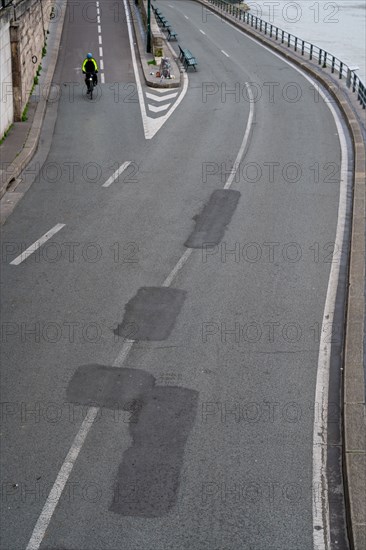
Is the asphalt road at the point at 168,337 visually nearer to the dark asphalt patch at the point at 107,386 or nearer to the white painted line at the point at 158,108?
the dark asphalt patch at the point at 107,386

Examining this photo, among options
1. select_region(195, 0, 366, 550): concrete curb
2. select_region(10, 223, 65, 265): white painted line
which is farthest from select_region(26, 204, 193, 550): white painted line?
select_region(10, 223, 65, 265): white painted line

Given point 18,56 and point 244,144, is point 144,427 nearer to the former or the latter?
point 244,144

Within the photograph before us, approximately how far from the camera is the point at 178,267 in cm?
1570

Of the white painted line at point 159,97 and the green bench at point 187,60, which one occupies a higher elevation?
the white painted line at point 159,97

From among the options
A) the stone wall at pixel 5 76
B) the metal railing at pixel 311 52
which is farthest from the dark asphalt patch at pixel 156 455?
the metal railing at pixel 311 52

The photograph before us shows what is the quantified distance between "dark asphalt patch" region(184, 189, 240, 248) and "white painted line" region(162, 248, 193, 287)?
39 centimetres

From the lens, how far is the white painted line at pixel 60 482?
8.36 metres

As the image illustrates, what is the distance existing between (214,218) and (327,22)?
93984 millimetres

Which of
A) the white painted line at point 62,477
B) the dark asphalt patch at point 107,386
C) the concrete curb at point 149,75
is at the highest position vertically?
the white painted line at point 62,477

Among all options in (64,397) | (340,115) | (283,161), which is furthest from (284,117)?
(64,397)

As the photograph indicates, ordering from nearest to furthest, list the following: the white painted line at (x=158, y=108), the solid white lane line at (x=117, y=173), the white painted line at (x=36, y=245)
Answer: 1. the white painted line at (x=36, y=245)
2. the solid white lane line at (x=117, y=173)
3. the white painted line at (x=158, y=108)

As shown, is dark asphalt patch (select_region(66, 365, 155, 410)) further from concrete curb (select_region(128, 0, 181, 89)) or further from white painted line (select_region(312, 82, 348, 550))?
concrete curb (select_region(128, 0, 181, 89))

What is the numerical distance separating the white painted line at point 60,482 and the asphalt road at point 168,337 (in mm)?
38

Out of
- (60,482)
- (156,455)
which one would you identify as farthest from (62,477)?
(156,455)
